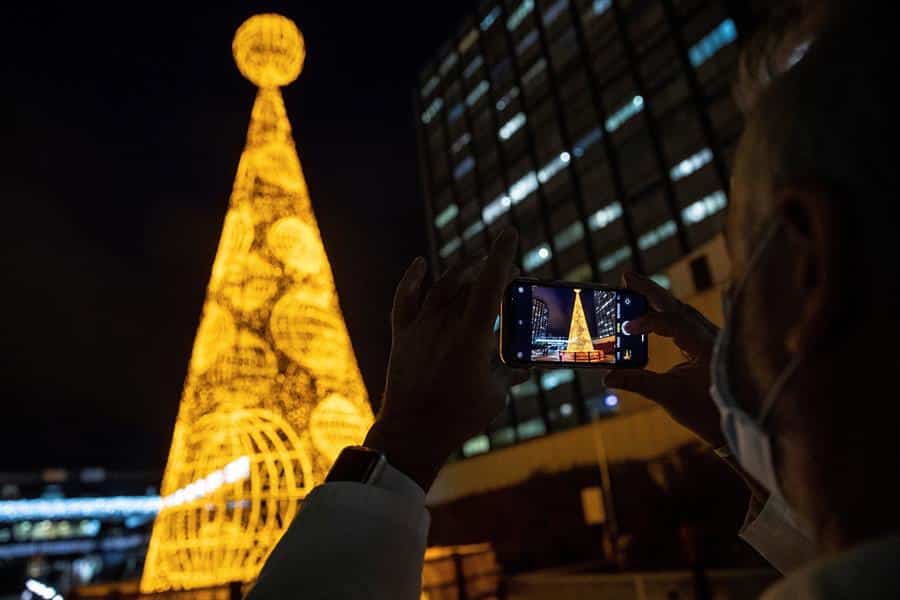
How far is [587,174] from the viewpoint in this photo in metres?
40.7

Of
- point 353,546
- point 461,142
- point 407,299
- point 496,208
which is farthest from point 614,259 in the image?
point 353,546

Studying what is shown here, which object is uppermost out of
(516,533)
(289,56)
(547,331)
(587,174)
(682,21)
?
(682,21)

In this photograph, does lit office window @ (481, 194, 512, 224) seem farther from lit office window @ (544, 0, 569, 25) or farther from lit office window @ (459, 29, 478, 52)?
lit office window @ (459, 29, 478, 52)

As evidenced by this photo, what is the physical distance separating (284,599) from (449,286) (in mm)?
751

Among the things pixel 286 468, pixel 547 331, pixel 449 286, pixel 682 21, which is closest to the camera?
pixel 449 286

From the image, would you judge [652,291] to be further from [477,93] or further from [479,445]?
[477,93]

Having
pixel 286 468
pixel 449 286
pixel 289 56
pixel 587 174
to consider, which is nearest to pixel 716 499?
pixel 286 468

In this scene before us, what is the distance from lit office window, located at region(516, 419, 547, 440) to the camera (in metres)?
40.4

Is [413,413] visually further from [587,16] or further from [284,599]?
[587,16]

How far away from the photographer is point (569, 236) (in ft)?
137

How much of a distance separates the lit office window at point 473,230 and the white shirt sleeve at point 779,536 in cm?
4923

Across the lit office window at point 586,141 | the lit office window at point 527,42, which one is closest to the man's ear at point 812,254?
the lit office window at point 586,141

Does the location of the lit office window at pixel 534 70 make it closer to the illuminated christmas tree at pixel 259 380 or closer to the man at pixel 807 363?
the illuminated christmas tree at pixel 259 380

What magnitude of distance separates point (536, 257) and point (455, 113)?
65.0 feet
